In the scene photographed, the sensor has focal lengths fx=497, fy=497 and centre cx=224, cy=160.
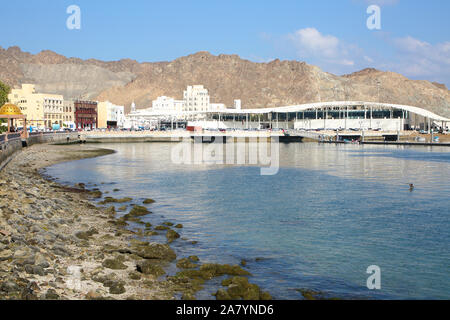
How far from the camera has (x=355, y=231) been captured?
28.0 meters

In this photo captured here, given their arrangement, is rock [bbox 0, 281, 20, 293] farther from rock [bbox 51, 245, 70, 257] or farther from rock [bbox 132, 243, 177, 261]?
rock [bbox 132, 243, 177, 261]

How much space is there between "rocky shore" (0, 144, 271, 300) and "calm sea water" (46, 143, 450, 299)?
100 centimetres

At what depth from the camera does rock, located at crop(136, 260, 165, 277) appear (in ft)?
60.3

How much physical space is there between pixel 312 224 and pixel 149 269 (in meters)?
14.2

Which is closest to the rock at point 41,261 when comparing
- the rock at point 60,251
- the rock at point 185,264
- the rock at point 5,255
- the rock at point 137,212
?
the rock at point 5,255

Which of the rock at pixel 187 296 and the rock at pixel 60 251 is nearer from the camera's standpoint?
the rock at pixel 187 296

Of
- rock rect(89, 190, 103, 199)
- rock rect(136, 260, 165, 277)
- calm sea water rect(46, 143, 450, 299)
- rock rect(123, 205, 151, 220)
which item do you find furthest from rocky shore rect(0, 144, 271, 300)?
rock rect(89, 190, 103, 199)

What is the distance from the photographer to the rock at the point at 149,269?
60.3ft

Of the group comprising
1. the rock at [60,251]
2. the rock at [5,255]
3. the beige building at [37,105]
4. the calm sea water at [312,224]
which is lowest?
the calm sea water at [312,224]

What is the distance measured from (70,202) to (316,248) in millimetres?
18351

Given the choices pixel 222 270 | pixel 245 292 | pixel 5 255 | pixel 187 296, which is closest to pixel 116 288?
pixel 187 296

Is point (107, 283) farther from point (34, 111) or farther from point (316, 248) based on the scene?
point (34, 111)

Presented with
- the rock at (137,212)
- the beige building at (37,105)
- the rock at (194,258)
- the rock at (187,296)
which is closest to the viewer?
the rock at (187,296)

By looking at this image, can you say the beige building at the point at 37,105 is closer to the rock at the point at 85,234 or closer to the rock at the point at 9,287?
the rock at the point at 85,234
